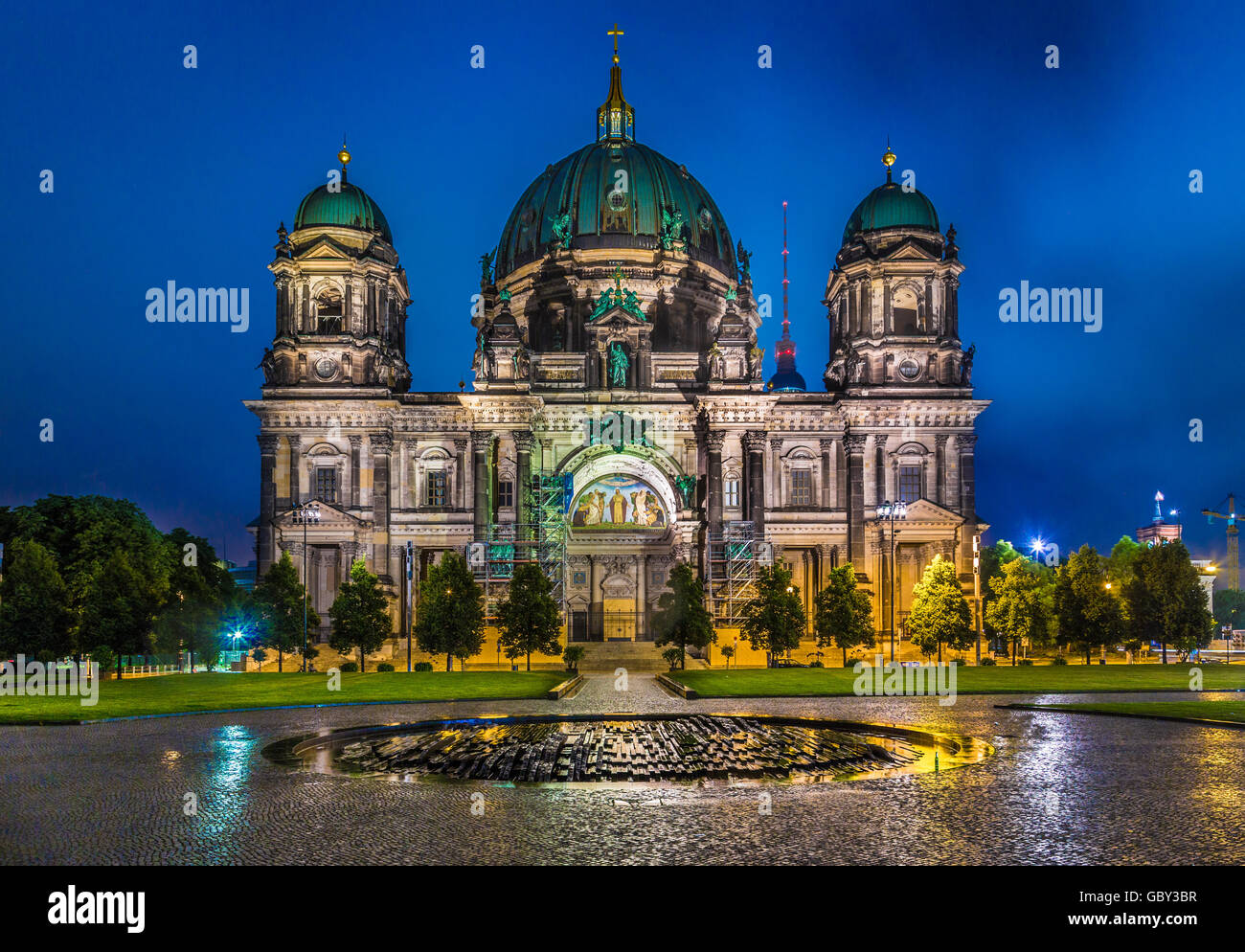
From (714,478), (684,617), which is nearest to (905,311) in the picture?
(714,478)

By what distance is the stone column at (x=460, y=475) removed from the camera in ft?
243

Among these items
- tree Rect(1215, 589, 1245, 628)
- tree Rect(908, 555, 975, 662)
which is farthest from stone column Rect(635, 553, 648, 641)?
tree Rect(1215, 589, 1245, 628)

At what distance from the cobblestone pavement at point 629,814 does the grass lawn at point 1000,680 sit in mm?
14872

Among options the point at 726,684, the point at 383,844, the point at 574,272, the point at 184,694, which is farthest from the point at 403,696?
the point at 574,272

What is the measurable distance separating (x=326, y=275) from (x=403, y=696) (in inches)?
1799

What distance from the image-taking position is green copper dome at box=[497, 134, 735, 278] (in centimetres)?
8450

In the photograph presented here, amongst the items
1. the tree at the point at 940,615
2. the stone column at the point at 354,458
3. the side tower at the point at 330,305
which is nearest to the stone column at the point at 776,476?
the tree at the point at 940,615

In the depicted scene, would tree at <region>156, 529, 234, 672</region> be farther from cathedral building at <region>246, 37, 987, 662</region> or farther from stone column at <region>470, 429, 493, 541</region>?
stone column at <region>470, 429, 493, 541</region>

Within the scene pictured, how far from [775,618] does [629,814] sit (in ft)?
142

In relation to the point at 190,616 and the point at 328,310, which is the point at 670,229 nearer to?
the point at 328,310

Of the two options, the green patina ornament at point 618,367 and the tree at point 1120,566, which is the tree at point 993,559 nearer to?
the tree at point 1120,566

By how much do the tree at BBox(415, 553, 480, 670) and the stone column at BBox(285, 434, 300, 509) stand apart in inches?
714

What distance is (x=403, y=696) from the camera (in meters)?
36.9
